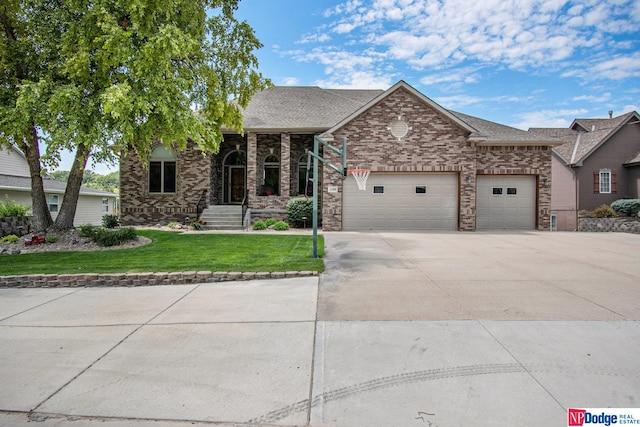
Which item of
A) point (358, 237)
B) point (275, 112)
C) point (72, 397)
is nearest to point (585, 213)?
point (358, 237)

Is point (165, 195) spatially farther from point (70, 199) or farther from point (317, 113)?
point (317, 113)

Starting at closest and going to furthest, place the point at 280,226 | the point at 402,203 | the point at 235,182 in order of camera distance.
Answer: the point at 280,226 → the point at 402,203 → the point at 235,182

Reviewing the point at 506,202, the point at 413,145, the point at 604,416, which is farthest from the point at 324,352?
the point at 506,202

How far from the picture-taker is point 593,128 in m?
26.6

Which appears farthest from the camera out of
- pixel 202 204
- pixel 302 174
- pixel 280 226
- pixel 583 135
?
pixel 583 135

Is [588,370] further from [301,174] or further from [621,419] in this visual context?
[301,174]

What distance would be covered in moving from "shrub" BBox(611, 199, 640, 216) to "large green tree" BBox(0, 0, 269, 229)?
72.6 feet

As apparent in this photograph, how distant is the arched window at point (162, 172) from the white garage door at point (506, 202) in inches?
621

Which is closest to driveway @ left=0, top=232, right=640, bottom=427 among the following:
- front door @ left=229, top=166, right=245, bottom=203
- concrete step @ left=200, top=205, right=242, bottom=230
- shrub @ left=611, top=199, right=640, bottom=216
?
concrete step @ left=200, top=205, right=242, bottom=230

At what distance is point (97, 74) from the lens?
32.3 feet

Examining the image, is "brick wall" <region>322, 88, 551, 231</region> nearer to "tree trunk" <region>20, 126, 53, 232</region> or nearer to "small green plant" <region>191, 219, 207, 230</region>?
"small green plant" <region>191, 219, 207, 230</region>

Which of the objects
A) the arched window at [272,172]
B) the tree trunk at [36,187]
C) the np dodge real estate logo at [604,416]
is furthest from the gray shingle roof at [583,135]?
the tree trunk at [36,187]

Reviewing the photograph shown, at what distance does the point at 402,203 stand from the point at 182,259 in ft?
35.6

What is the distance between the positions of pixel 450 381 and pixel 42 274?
7777 millimetres
